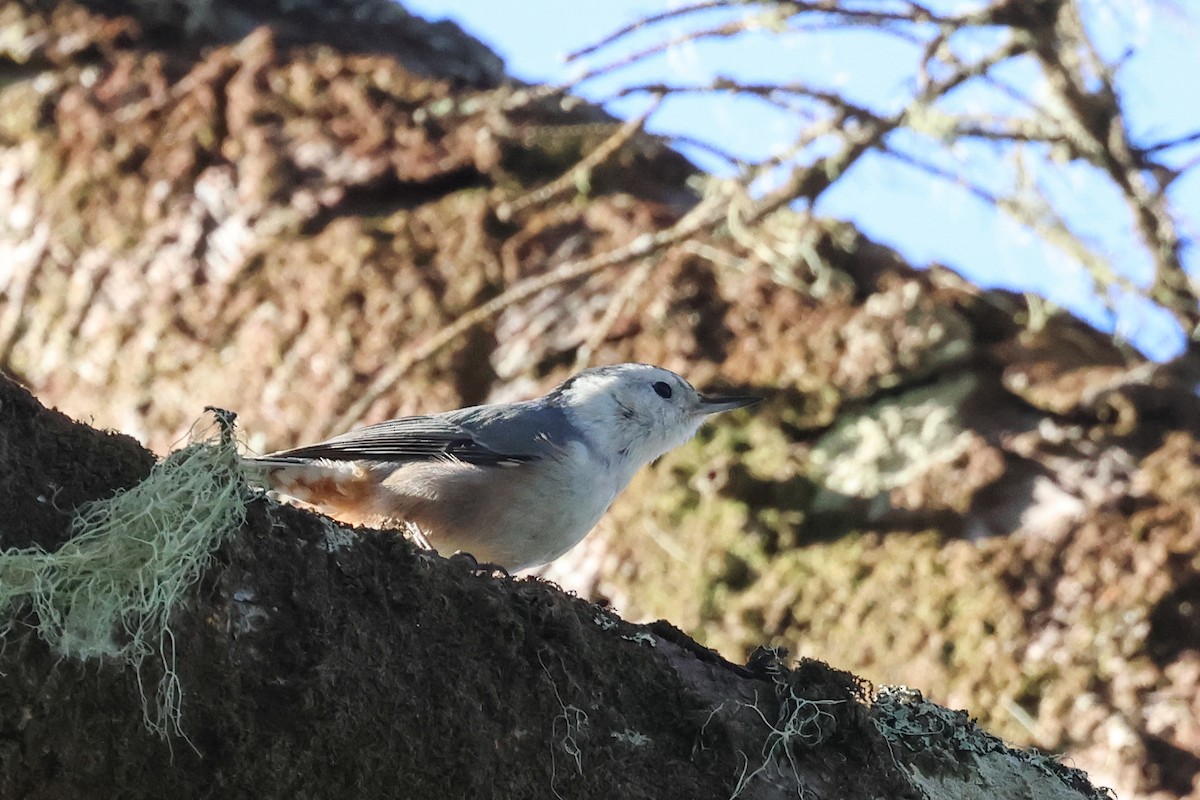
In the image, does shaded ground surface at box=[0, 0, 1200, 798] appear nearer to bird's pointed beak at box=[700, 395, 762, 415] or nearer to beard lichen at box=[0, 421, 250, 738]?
bird's pointed beak at box=[700, 395, 762, 415]

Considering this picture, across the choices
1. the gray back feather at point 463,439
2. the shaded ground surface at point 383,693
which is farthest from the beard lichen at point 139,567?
the gray back feather at point 463,439

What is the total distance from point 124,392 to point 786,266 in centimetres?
218

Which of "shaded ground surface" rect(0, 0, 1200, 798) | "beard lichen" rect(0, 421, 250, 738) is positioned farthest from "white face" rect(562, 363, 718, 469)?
"beard lichen" rect(0, 421, 250, 738)

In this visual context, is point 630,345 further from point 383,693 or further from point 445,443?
point 383,693

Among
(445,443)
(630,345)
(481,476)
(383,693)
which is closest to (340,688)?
(383,693)

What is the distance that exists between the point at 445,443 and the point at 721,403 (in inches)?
33.4

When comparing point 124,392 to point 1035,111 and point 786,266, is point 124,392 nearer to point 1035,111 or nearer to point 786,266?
point 786,266

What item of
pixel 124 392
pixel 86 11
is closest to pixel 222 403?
pixel 124 392

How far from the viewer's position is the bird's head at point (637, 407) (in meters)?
3.52

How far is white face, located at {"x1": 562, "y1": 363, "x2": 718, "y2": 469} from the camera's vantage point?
11.5ft

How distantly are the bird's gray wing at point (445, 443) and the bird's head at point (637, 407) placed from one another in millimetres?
209

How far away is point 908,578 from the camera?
3553 millimetres

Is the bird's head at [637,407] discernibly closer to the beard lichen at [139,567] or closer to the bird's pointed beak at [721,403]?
the bird's pointed beak at [721,403]

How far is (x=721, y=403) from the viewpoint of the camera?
373 cm
